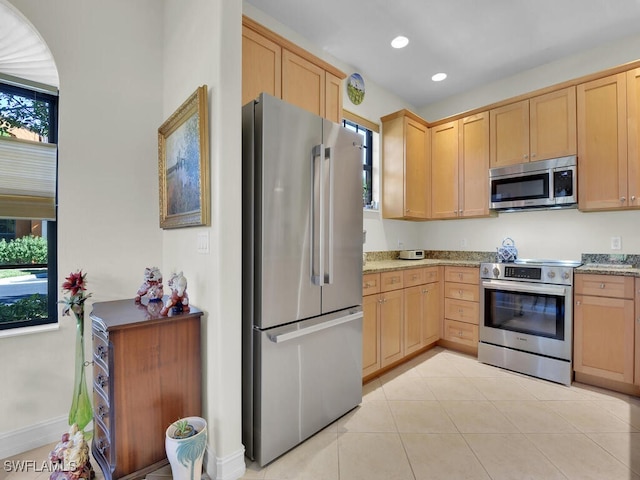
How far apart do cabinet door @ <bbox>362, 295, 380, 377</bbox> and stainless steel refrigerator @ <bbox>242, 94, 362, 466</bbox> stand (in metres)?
0.44

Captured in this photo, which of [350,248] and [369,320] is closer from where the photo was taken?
[350,248]

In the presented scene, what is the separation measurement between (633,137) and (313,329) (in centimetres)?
309

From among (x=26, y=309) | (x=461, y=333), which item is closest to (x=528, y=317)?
(x=461, y=333)

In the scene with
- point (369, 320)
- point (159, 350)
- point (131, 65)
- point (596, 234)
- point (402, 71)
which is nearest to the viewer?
point (159, 350)

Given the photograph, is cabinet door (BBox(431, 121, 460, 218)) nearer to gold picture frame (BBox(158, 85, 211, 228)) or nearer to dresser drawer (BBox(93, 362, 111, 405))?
gold picture frame (BBox(158, 85, 211, 228))

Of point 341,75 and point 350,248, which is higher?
point 341,75

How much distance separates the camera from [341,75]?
8.80ft

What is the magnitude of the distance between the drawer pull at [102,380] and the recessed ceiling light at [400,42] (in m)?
3.31

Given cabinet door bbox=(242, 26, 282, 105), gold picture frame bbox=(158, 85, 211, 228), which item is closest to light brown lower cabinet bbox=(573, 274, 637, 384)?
cabinet door bbox=(242, 26, 282, 105)

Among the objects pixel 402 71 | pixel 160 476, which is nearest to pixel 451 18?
pixel 402 71

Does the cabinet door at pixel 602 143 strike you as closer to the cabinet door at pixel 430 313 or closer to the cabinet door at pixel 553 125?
the cabinet door at pixel 553 125

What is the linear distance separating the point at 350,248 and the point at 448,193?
220 centimetres

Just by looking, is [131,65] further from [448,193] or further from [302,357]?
[448,193]

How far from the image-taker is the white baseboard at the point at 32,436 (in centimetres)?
175
